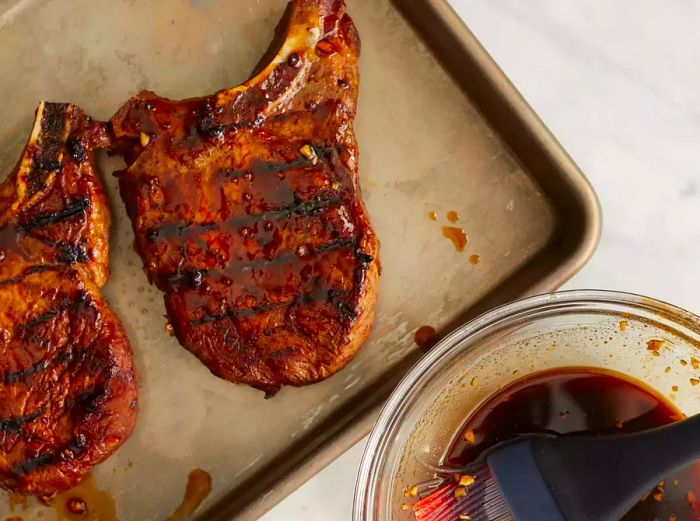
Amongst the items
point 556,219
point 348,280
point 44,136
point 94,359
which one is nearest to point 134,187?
point 44,136

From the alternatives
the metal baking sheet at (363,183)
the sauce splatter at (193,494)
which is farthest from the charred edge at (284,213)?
the sauce splatter at (193,494)

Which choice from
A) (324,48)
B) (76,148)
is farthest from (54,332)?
→ (324,48)

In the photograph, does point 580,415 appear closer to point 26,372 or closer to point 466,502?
point 466,502

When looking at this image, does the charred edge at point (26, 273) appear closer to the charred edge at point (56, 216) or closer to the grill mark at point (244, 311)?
the charred edge at point (56, 216)

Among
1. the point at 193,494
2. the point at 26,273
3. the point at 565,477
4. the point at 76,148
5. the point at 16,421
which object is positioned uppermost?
the point at 76,148

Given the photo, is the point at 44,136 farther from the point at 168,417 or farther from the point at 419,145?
the point at 419,145

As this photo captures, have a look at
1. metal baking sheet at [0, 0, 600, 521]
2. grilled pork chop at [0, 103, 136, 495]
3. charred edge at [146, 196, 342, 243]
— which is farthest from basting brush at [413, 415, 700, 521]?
grilled pork chop at [0, 103, 136, 495]
